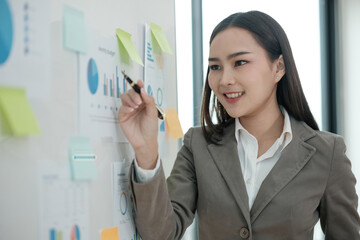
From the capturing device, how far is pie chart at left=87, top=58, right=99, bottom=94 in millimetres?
916

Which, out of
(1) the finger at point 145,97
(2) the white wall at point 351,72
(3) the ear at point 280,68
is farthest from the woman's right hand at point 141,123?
(2) the white wall at point 351,72

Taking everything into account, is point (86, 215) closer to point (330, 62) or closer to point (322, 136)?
point (322, 136)

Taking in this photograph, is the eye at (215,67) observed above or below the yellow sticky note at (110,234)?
above

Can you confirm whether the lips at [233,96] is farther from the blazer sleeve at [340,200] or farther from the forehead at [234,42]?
the blazer sleeve at [340,200]

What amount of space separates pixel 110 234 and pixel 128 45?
→ 47 centimetres

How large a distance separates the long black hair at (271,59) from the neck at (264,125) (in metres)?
0.07

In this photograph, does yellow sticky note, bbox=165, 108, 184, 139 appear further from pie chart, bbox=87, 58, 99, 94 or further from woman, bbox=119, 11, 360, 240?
pie chart, bbox=87, 58, 99, 94

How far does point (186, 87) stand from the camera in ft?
6.93

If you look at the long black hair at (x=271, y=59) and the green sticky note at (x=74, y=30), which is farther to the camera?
the long black hair at (x=271, y=59)

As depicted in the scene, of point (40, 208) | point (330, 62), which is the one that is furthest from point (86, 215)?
point (330, 62)

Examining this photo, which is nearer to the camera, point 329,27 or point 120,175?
point 120,175

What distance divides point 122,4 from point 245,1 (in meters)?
1.53

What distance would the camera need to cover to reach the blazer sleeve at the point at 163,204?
3.39ft

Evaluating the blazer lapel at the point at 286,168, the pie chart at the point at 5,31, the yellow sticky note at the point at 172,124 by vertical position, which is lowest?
the blazer lapel at the point at 286,168
